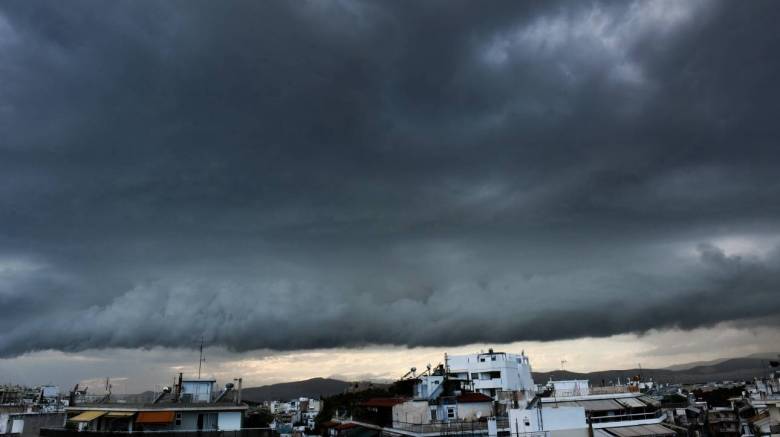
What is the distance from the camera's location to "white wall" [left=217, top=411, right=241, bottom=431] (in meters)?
50.4

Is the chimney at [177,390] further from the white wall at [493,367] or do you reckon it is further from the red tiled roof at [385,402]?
the white wall at [493,367]

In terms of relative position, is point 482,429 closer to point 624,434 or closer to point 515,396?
point 515,396

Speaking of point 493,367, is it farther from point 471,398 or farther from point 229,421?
point 229,421

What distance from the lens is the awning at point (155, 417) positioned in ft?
157

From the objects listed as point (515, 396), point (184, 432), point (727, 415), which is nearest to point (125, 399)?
point (184, 432)

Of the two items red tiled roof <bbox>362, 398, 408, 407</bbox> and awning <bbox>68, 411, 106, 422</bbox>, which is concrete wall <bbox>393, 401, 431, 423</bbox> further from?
awning <bbox>68, 411, 106, 422</bbox>

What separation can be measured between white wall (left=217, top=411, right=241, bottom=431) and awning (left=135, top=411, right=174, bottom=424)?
429 centimetres

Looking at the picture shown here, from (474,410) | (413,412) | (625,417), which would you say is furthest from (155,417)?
(625,417)

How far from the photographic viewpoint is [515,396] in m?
66.9

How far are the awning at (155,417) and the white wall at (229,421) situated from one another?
14.1 feet

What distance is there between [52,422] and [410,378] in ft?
169

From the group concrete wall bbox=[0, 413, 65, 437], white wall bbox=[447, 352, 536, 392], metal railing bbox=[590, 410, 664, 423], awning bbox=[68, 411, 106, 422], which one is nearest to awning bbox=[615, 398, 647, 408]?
metal railing bbox=[590, 410, 664, 423]

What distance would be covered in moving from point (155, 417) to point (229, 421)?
248 inches

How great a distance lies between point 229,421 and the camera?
50.7 m
